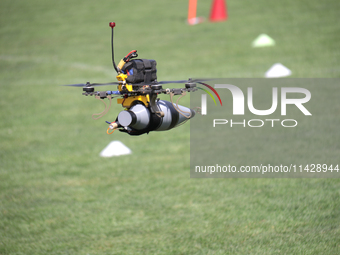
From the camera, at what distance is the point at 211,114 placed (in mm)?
15945

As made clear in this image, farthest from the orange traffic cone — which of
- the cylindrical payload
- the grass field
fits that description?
the cylindrical payload

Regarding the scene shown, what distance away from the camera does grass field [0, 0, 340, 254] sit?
344 inches

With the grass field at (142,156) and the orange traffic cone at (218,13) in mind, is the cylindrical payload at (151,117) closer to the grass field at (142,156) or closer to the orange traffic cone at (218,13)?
the grass field at (142,156)

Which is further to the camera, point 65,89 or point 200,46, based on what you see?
point 200,46

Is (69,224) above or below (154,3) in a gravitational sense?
below

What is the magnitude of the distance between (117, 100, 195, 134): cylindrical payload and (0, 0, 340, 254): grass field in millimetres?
6517

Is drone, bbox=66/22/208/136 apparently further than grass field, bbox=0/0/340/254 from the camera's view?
No

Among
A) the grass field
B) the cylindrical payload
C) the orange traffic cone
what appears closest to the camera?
the cylindrical payload

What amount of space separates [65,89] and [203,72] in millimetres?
6410

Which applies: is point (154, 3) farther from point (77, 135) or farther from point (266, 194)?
point (266, 194)

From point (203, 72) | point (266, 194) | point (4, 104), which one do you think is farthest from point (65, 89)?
point (266, 194)

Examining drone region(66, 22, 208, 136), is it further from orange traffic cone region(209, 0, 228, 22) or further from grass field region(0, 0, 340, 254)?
orange traffic cone region(209, 0, 228, 22)

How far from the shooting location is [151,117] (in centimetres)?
182

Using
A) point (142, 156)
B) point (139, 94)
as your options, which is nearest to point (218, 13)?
point (142, 156)
